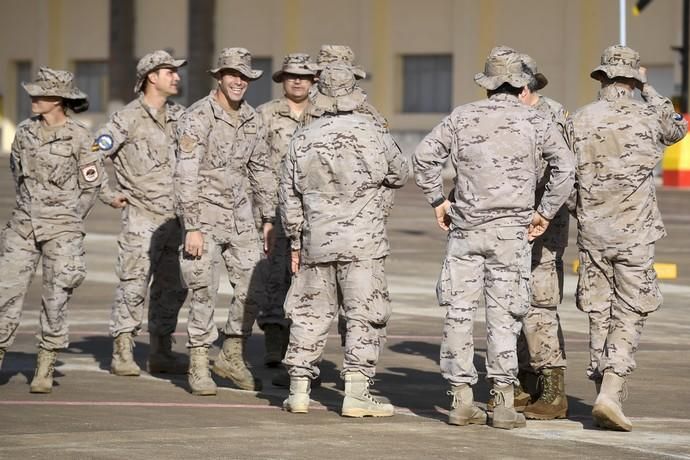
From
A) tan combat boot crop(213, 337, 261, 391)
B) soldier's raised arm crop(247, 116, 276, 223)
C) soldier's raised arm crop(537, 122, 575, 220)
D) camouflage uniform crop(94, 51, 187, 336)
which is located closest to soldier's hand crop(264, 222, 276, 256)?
soldier's raised arm crop(247, 116, 276, 223)

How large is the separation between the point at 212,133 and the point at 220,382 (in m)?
1.73

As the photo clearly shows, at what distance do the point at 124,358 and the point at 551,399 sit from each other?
3218 mm

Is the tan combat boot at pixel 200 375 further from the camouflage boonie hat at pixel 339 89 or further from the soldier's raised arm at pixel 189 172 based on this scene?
the camouflage boonie hat at pixel 339 89

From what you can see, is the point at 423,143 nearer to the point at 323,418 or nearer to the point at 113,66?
the point at 323,418

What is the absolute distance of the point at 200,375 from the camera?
430 inches

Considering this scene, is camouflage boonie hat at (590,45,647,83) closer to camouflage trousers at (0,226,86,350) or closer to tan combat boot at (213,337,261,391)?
tan combat boot at (213,337,261,391)

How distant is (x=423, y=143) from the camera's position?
9.77 meters

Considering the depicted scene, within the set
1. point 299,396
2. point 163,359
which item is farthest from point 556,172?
point 163,359

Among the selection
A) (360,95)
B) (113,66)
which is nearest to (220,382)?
(360,95)

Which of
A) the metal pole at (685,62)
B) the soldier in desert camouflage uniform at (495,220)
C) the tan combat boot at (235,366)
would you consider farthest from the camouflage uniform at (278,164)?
the metal pole at (685,62)

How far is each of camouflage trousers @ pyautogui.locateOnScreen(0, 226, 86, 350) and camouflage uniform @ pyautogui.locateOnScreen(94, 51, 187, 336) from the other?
886mm

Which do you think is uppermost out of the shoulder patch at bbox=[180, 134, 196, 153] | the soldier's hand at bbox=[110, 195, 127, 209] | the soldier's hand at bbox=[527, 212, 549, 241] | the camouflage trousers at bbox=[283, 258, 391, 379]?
the shoulder patch at bbox=[180, 134, 196, 153]

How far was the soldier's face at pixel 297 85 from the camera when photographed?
12.0m

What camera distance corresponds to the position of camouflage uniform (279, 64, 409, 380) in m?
10.0
